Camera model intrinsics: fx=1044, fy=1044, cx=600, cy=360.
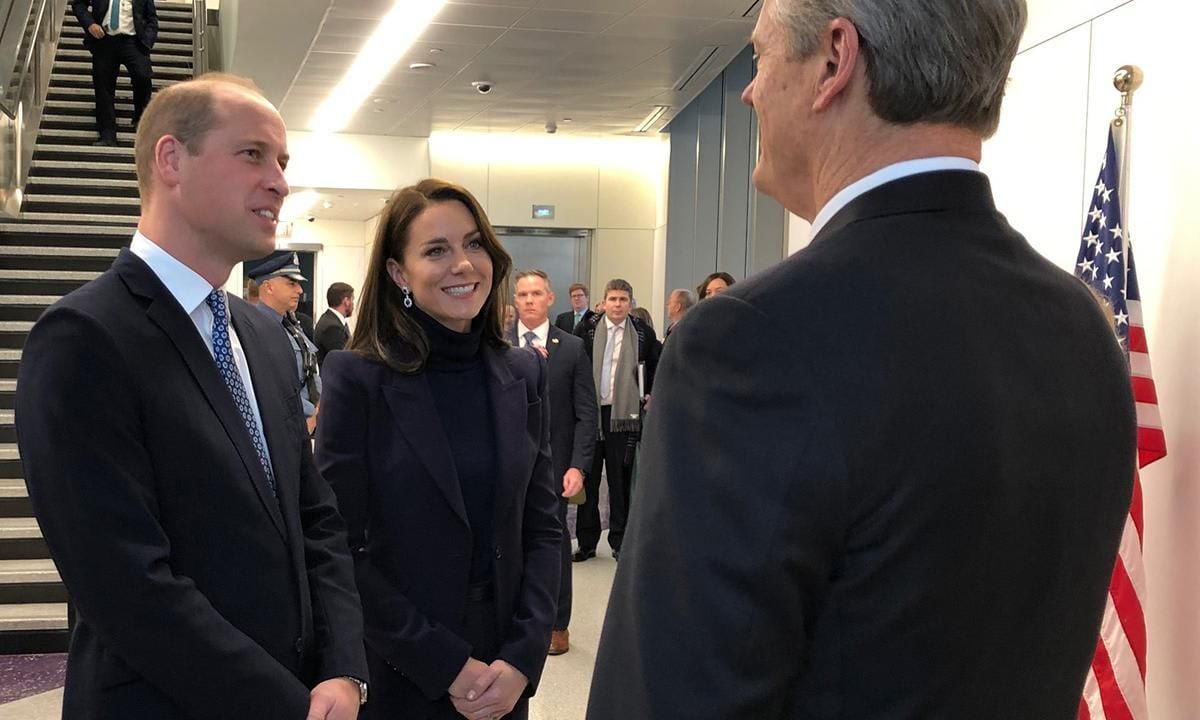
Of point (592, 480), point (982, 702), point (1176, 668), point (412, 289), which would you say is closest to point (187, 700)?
point (412, 289)

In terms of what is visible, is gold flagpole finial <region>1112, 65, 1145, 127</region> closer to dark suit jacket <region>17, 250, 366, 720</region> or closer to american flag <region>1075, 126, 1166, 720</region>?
american flag <region>1075, 126, 1166, 720</region>

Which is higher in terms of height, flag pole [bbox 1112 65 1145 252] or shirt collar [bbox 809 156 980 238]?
flag pole [bbox 1112 65 1145 252]

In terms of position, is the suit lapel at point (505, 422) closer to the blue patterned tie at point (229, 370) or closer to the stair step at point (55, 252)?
the blue patterned tie at point (229, 370)

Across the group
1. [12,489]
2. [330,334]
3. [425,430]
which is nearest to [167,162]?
[425,430]

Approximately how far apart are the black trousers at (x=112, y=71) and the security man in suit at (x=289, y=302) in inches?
136

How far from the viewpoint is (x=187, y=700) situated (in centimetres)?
150

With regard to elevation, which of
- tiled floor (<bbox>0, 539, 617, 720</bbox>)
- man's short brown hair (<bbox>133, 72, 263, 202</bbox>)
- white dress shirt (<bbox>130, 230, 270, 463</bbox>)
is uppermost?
man's short brown hair (<bbox>133, 72, 263, 202</bbox>)

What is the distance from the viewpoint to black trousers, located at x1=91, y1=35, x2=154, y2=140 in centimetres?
896

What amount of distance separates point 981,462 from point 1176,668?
2399 mm

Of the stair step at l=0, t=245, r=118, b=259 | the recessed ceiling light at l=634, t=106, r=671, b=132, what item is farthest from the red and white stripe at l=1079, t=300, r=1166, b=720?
the recessed ceiling light at l=634, t=106, r=671, b=132

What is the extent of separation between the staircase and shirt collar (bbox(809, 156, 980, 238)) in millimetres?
4914

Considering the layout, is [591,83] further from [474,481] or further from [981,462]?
[981,462]

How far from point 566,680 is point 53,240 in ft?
18.6

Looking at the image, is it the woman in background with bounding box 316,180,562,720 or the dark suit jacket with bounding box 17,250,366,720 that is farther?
the woman in background with bounding box 316,180,562,720
